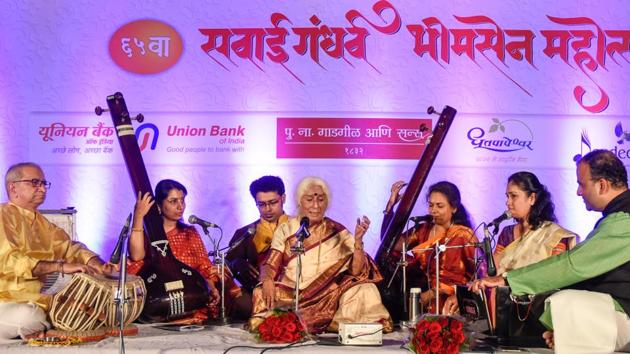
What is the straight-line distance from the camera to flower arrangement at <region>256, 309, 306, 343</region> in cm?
518

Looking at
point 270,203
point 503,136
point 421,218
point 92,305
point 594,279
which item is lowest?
point 92,305

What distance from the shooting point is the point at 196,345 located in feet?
16.9

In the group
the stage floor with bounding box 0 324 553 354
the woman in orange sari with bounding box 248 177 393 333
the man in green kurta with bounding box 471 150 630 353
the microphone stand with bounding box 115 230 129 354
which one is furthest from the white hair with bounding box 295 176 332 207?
the man in green kurta with bounding box 471 150 630 353

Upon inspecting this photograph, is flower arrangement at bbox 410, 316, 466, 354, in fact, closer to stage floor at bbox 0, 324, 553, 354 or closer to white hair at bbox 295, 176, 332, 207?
stage floor at bbox 0, 324, 553, 354

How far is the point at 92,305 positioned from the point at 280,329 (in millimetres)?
1247

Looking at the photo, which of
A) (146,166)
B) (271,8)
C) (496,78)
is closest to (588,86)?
(496,78)

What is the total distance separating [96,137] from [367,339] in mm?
3510

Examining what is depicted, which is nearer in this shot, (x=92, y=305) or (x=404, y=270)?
(x=92, y=305)

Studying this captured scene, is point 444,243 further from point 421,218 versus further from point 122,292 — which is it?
point 122,292

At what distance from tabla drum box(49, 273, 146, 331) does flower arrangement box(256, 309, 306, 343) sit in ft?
2.90

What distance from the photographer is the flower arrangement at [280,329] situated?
17.0 ft

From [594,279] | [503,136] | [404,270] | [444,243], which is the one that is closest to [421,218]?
[444,243]

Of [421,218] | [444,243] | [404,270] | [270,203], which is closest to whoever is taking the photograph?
[404,270]

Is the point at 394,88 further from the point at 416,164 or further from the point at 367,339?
the point at 367,339
